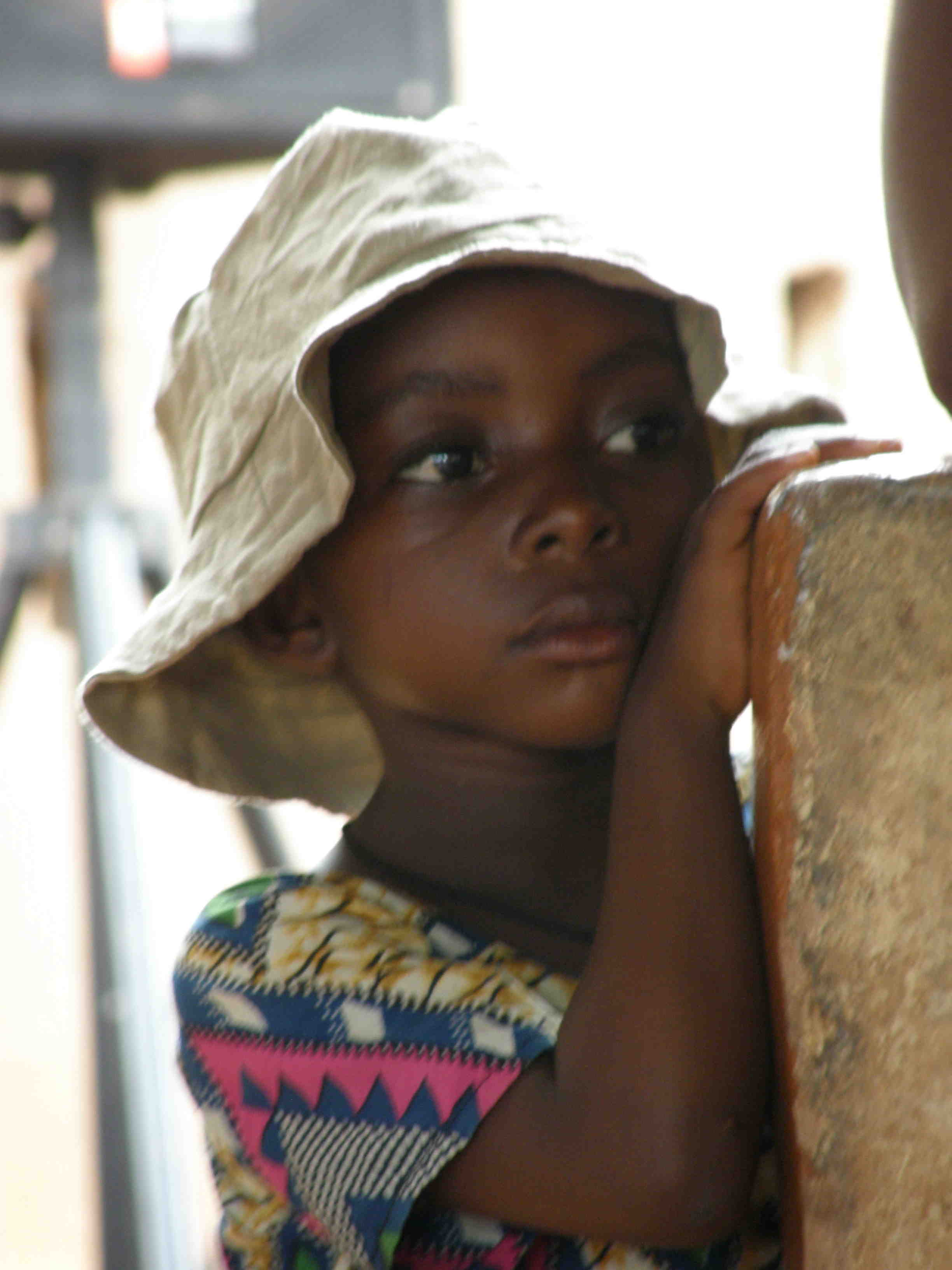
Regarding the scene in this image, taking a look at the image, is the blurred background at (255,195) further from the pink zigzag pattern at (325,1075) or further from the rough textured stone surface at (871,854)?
the rough textured stone surface at (871,854)

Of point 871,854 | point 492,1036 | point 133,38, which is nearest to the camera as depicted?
point 871,854

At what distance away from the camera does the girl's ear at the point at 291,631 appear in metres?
0.73

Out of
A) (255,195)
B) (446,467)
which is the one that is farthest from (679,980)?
(255,195)

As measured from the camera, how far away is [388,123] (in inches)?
27.4

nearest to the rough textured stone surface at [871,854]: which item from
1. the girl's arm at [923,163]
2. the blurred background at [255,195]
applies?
the girl's arm at [923,163]

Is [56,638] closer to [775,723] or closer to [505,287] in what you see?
[505,287]

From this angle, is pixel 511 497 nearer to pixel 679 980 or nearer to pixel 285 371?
pixel 285 371

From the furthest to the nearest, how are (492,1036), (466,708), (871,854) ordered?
(466,708), (492,1036), (871,854)

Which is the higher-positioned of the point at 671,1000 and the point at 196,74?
the point at 196,74

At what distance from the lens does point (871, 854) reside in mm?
417

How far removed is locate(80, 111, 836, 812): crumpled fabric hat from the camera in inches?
25.3

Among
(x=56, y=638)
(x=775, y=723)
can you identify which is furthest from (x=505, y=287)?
(x=56, y=638)

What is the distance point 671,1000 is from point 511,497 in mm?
209

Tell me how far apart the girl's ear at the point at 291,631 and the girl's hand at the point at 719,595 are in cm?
22
